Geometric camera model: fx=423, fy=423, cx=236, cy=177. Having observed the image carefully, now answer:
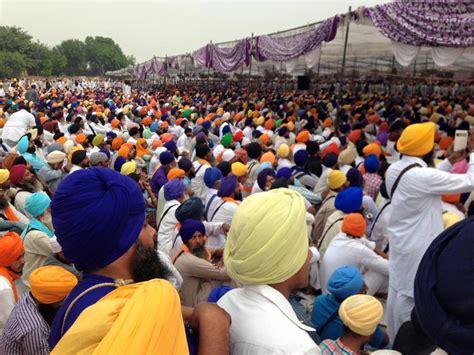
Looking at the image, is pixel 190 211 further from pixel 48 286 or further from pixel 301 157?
pixel 301 157

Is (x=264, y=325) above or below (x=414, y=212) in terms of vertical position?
above

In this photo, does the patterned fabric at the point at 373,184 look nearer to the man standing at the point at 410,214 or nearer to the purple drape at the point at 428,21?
the man standing at the point at 410,214

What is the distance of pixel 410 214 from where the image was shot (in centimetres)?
321

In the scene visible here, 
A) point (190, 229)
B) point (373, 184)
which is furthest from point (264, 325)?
point (373, 184)

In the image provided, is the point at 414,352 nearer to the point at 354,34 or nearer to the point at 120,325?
the point at 120,325

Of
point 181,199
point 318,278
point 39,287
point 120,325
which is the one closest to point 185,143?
point 181,199

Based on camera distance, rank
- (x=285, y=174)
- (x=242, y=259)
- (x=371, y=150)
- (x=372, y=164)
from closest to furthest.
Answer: (x=242, y=259) → (x=285, y=174) → (x=372, y=164) → (x=371, y=150)

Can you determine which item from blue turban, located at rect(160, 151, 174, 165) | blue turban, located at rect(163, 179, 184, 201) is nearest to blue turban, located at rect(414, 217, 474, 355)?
blue turban, located at rect(163, 179, 184, 201)

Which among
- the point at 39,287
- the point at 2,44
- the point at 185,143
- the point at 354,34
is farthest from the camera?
the point at 2,44

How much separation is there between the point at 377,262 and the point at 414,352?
1.45m

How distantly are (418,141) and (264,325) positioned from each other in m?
2.42

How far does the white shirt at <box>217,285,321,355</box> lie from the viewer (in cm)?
132

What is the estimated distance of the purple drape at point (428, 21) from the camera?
5.32m

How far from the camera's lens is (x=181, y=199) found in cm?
445
